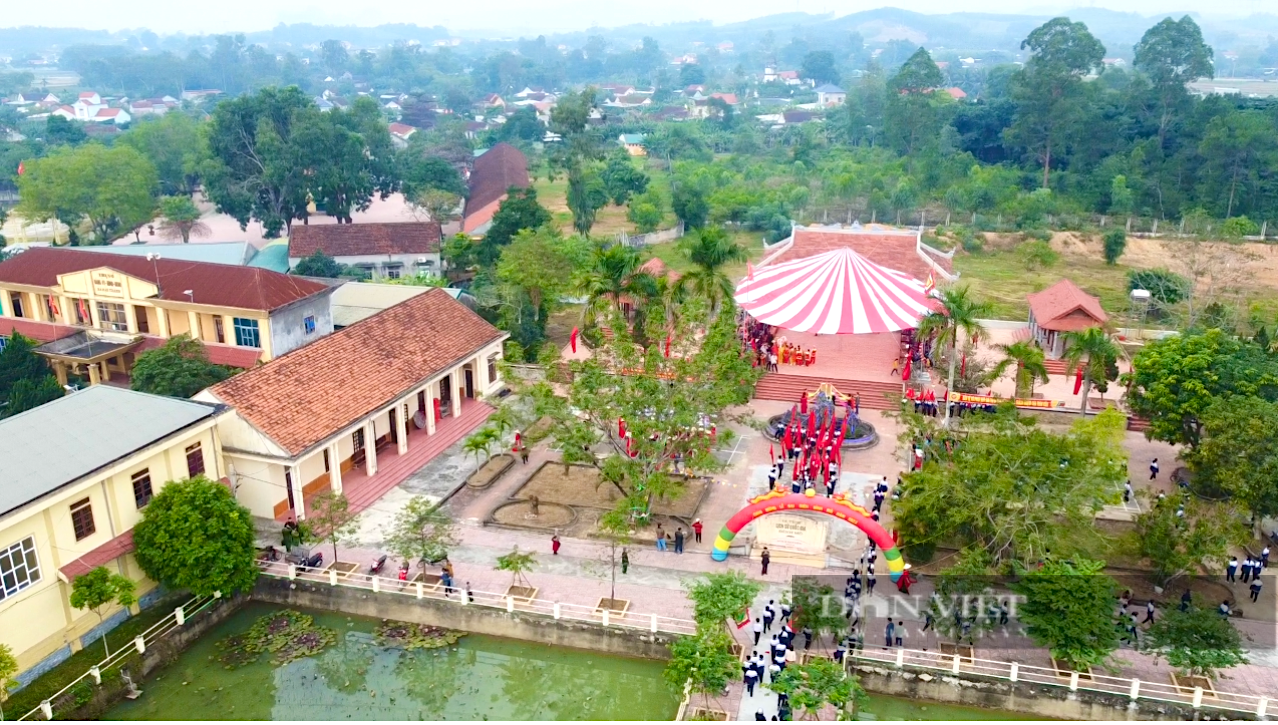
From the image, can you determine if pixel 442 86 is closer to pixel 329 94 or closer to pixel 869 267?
pixel 329 94

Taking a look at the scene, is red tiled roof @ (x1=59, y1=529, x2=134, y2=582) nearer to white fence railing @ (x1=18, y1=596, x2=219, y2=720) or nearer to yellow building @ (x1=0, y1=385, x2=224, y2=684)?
yellow building @ (x1=0, y1=385, x2=224, y2=684)

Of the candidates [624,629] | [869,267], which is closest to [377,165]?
[869,267]

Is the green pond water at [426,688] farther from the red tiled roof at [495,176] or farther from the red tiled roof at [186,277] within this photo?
the red tiled roof at [495,176]

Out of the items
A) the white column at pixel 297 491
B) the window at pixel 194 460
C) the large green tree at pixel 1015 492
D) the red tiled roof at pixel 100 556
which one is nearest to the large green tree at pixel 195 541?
the red tiled roof at pixel 100 556

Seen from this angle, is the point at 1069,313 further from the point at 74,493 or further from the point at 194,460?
the point at 74,493

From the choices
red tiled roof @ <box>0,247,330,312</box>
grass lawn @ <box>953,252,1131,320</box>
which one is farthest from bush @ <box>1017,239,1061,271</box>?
red tiled roof @ <box>0,247,330,312</box>
